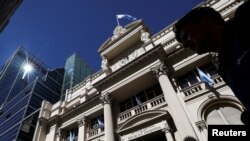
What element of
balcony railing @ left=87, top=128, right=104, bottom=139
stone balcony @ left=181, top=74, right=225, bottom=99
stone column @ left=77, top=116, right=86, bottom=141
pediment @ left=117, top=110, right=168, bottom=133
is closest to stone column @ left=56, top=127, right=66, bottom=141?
stone column @ left=77, top=116, right=86, bottom=141

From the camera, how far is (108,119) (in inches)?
510

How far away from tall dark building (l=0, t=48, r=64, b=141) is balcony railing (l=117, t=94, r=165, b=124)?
83.4 feet

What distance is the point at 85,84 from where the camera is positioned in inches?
842

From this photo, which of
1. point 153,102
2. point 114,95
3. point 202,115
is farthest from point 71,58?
point 202,115

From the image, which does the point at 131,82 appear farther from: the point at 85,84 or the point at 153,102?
the point at 85,84

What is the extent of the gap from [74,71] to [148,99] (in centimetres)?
3152

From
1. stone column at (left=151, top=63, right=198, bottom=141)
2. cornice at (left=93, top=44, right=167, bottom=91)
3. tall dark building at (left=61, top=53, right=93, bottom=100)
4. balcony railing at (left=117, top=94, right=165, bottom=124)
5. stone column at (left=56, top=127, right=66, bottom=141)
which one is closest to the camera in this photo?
stone column at (left=151, top=63, right=198, bottom=141)

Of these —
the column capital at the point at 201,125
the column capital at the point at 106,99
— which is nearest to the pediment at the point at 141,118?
the column capital at the point at 201,125

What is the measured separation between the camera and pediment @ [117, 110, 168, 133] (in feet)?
37.0

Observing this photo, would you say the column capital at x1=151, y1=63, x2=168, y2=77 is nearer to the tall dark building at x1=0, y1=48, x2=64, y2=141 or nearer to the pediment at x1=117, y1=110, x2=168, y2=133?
the pediment at x1=117, y1=110, x2=168, y2=133

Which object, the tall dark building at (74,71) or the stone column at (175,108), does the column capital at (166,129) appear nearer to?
the stone column at (175,108)

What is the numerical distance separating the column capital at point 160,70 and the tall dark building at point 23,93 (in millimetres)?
28819

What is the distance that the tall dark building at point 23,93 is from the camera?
33834 millimetres

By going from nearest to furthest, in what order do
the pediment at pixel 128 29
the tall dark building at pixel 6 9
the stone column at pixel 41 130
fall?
the tall dark building at pixel 6 9 < the stone column at pixel 41 130 < the pediment at pixel 128 29
